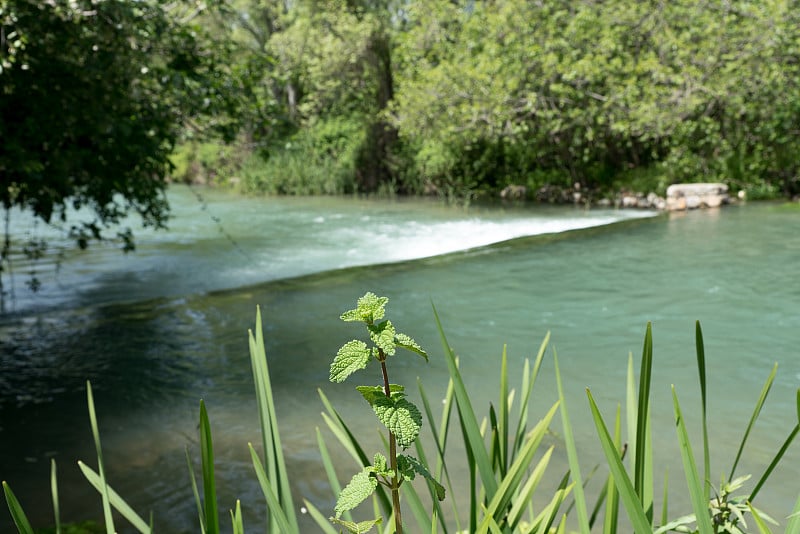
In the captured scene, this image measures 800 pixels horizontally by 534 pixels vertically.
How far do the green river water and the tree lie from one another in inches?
43.4

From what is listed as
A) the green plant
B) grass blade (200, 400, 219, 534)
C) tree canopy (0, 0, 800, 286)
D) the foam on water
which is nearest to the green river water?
the foam on water

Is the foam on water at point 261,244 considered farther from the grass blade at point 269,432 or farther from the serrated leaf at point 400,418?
the serrated leaf at point 400,418

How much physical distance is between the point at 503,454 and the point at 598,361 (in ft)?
9.56

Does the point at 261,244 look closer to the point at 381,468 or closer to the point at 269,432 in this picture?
the point at 269,432

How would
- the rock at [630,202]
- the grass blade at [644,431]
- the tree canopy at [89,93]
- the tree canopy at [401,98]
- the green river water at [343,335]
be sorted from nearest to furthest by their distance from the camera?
the grass blade at [644,431]
the green river water at [343,335]
the tree canopy at [89,93]
the tree canopy at [401,98]
the rock at [630,202]

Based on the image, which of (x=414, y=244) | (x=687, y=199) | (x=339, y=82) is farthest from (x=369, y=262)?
(x=339, y=82)

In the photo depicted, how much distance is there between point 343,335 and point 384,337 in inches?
162

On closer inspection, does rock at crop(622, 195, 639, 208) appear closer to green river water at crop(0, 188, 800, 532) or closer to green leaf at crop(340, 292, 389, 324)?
green river water at crop(0, 188, 800, 532)

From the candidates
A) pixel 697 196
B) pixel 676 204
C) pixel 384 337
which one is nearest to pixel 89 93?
pixel 384 337

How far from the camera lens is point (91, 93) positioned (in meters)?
4.86

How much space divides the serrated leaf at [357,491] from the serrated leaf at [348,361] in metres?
A: 0.10

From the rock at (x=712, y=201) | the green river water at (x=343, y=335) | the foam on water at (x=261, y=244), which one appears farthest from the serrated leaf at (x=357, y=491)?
the rock at (x=712, y=201)

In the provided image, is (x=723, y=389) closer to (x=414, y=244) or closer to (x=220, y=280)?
(x=220, y=280)

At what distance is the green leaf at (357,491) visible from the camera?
74cm
